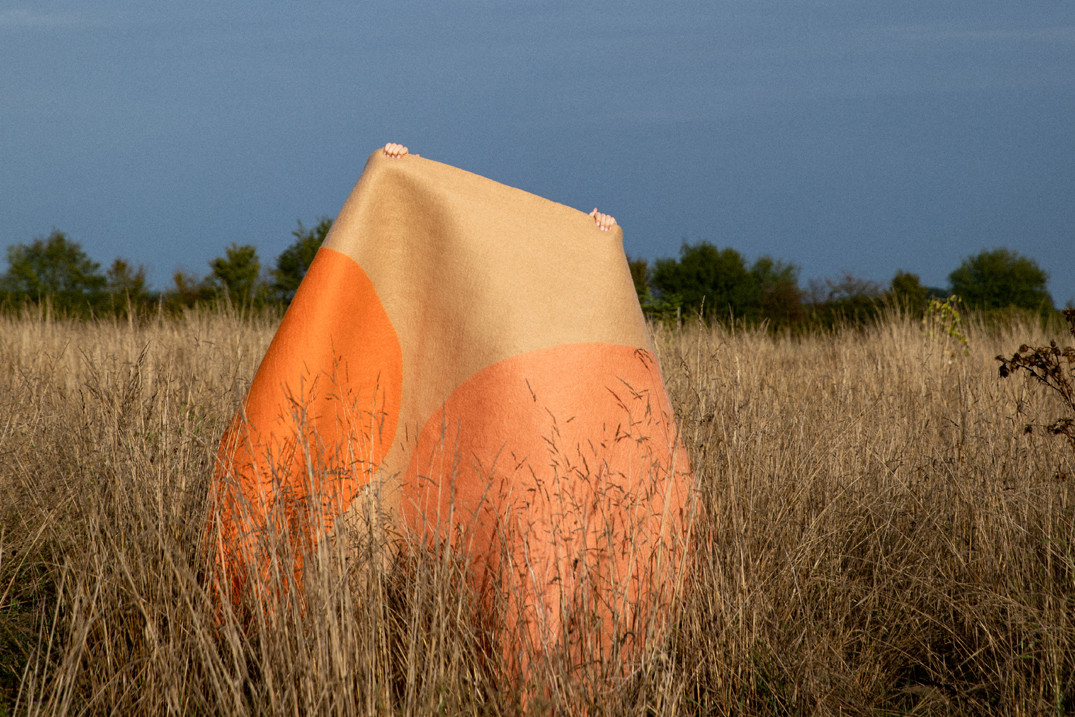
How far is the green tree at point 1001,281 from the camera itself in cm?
2232

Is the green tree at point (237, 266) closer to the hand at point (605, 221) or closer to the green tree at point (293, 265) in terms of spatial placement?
the green tree at point (293, 265)

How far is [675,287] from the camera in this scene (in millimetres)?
17719

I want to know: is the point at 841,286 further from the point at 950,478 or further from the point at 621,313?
the point at 621,313

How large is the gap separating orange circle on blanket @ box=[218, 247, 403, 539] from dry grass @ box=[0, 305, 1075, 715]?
0.27m

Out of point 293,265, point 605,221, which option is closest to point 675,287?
point 293,265

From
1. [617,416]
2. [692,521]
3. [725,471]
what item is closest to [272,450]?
[617,416]

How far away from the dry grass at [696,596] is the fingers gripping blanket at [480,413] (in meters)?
0.17

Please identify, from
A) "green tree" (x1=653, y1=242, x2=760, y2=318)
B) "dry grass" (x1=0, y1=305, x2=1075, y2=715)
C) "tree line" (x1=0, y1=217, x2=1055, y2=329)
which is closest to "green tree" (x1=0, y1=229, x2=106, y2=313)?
"tree line" (x1=0, y1=217, x2=1055, y2=329)

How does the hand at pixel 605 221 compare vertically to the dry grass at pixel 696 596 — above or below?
above

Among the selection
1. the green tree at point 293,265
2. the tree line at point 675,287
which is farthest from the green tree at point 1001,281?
the green tree at point 293,265

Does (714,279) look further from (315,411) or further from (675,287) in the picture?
(315,411)

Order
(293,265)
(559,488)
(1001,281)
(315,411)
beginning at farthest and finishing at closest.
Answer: (1001,281), (293,265), (315,411), (559,488)

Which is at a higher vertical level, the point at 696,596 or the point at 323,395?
the point at 323,395

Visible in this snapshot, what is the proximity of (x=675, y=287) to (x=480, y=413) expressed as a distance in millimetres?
15778
